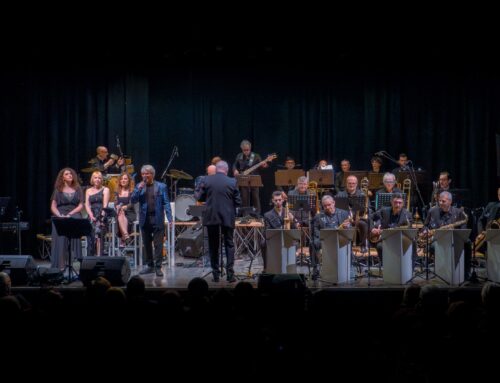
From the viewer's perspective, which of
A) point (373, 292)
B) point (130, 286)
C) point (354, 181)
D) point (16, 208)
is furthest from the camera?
point (16, 208)

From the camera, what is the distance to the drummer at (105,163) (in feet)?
46.0

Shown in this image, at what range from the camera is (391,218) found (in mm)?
10672

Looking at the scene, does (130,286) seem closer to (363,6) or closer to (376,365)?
(376,365)

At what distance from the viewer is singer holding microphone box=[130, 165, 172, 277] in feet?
34.5

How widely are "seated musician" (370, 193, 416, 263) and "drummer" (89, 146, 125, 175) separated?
587cm

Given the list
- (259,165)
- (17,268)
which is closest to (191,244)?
(259,165)

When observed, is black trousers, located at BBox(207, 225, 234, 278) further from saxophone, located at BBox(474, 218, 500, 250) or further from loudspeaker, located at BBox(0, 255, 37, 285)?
saxophone, located at BBox(474, 218, 500, 250)

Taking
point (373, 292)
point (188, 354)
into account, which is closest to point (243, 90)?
point (373, 292)

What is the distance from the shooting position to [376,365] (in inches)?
157

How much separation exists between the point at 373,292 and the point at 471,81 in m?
8.08

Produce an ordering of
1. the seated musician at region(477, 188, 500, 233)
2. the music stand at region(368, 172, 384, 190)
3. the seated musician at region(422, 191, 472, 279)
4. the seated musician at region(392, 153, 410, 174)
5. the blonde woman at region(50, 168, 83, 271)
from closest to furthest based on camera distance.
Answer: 1. the seated musician at region(422, 191, 472, 279)
2. the blonde woman at region(50, 168, 83, 271)
3. the seated musician at region(477, 188, 500, 233)
4. the music stand at region(368, 172, 384, 190)
5. the seated musician at region(392, 153, 410, 174)

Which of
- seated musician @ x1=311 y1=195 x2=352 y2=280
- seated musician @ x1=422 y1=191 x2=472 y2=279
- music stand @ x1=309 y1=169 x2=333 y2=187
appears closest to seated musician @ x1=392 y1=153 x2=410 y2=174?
music stand @ x1=309 y1=169 x2=333 y2=187

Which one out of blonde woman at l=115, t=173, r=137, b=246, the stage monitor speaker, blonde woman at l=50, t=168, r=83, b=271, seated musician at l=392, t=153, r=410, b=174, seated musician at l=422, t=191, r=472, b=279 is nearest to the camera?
the stage monitor speaker

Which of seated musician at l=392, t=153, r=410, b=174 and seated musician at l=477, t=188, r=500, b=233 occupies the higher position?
seated musician at l=392, t=153, r=410, b=174
